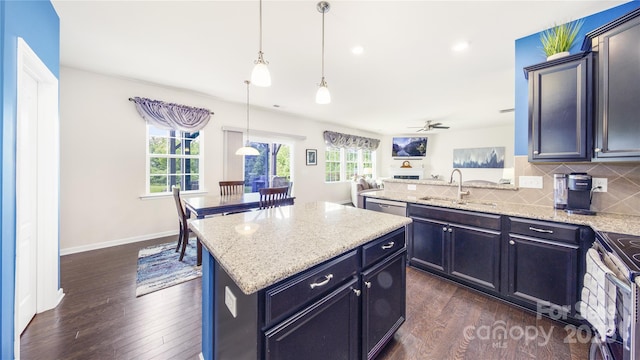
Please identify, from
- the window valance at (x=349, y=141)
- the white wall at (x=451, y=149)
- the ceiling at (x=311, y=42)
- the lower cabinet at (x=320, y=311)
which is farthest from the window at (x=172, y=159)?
the white wall at (x=451, y=149)

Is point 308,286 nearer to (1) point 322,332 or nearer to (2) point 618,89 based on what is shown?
(1) point 322,332

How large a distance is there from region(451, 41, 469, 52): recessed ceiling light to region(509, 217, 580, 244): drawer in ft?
6.36

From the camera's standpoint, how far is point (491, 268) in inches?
82.1

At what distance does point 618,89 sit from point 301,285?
2.50 meters

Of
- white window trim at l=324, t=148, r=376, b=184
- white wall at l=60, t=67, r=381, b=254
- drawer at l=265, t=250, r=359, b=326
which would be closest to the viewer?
drawer at l=265, t=250, r=359, b=326

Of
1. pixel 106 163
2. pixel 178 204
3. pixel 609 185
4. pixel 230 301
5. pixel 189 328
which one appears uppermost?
pixel 106 163

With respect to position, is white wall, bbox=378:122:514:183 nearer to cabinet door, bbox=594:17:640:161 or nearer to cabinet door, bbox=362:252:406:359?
cabinet door, bbox=594:17:640:161

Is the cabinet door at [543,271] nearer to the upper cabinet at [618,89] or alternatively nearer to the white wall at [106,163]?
the upper cabinet at [618,89]

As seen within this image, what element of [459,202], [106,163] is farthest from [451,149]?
[106,163]

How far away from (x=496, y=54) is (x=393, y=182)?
199 centimetres

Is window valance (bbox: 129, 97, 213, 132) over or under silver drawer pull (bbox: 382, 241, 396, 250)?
over

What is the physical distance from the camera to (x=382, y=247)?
139 cm

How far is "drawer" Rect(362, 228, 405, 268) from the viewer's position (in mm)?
1266

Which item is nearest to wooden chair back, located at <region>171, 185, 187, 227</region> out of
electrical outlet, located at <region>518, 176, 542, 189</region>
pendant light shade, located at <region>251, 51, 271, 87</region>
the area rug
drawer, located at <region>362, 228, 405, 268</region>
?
the area rug
